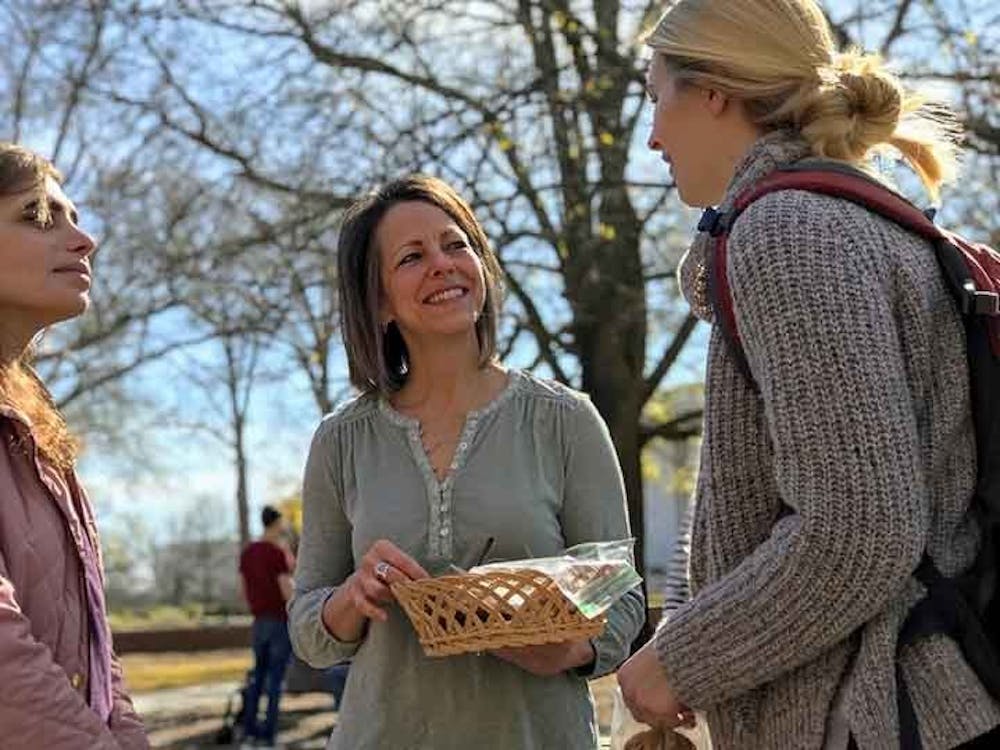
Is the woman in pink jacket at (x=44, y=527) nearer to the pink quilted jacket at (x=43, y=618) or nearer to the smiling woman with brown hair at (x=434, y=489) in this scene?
the pink quilted jacket at (x=43, y=618)

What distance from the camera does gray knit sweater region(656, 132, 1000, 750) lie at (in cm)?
188

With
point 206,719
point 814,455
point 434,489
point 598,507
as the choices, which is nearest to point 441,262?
point 434,489

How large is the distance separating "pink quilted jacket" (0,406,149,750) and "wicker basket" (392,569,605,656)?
70 cm

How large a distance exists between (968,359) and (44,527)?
1769 mm

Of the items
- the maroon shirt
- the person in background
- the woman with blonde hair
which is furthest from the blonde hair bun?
the maroon shirt

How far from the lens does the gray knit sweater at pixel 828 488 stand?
6.17ft

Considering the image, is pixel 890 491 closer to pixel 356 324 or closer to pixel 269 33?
pixel 356 324

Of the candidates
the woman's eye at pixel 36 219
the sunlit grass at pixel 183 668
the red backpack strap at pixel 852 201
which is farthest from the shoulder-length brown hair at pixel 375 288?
the sunlit grass at pixel 183 668

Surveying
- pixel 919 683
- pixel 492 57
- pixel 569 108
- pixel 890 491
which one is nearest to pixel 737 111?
pixel 890 491

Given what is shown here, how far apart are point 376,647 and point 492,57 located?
32.6 ft

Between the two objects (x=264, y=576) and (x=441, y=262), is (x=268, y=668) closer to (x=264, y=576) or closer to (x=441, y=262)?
(x=264, y=576)

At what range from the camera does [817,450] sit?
190 centimetres

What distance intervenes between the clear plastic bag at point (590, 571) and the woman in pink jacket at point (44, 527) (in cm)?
83

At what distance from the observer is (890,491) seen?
1876 mm
